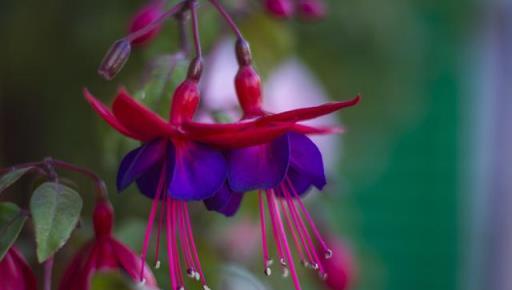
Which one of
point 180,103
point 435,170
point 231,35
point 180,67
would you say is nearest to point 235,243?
point 231,35

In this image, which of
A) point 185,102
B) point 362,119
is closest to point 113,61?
point 185,102

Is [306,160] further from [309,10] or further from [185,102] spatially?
[309,10]

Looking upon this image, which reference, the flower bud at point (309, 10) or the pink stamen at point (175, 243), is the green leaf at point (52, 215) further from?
the flower bud at point (309, 10)

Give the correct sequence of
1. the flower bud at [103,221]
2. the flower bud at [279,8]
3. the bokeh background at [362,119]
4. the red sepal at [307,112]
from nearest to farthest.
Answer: the red sepal at [307,112] → the flower bud at [103,221] → the flower bud at [279,8] → the bokeh background at [362,119]

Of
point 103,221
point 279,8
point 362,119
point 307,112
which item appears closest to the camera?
point 307,112

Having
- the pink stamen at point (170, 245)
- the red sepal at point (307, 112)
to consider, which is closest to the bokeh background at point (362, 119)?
the pink stamen at point (170, 245)

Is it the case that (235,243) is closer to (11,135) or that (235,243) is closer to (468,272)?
(11,135)

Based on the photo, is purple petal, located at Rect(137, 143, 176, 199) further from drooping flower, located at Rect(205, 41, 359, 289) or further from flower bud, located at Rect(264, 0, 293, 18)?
flower bud, located at Rect(264, 0, 293, 18)
